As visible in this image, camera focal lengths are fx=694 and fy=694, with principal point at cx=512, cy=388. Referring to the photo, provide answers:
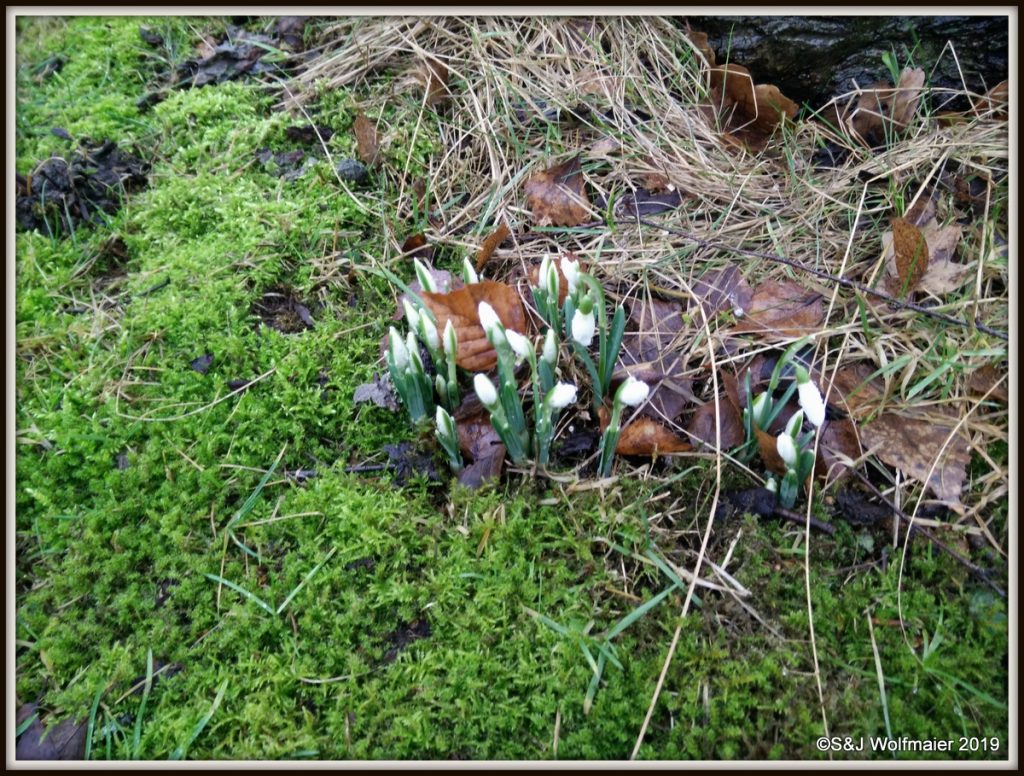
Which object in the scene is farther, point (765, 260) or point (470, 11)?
point (470, 11)

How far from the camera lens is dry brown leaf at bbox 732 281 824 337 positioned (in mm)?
2158

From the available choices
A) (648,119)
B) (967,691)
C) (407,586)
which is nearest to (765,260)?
(648,119)

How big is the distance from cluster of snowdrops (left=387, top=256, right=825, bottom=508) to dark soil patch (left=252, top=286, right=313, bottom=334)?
0.64 metres

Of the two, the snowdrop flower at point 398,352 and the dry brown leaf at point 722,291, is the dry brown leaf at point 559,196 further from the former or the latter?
the snowdrop flower at point 398,352

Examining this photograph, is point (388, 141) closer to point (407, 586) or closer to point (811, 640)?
point (407, 586)

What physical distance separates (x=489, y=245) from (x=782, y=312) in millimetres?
1027

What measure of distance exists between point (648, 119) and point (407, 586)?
7.17ft

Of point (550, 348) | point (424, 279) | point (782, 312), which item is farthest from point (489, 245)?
Answer: point (782, 312)

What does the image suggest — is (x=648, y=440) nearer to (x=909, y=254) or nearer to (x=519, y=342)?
(x=519, y=342)

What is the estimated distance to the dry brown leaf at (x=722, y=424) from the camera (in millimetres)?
1994

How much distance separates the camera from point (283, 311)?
2.61m

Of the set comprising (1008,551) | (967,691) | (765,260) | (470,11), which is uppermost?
(470,11)

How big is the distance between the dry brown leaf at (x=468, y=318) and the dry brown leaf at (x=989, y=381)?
1364 millimetres

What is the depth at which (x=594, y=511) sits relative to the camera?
194cm
